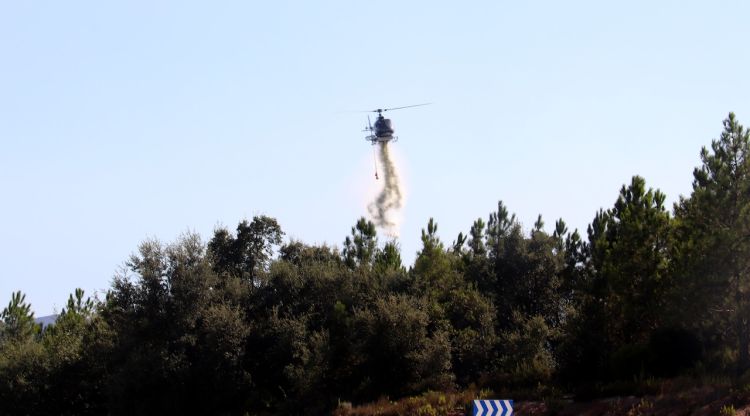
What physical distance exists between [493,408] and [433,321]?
25588 mm

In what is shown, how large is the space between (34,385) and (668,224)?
40.6 m

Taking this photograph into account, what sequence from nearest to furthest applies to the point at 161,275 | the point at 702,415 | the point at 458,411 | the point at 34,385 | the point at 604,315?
the point at 702,415 → the point at 458,411 → the point at 604,315 → the point at 161,275 → the point at 34,385

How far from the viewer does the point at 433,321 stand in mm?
51812

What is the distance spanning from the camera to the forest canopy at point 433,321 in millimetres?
40125

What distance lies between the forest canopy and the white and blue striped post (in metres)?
15.4

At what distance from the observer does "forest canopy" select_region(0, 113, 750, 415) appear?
132 ft

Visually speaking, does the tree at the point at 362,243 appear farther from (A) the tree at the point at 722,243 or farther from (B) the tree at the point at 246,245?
(A) the tree at the point at 722,243

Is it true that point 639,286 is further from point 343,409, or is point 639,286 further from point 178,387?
point 178,387

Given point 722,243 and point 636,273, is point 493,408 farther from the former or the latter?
point 636,273

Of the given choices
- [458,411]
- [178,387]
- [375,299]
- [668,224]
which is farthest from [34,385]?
[668,224]

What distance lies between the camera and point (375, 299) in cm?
5388

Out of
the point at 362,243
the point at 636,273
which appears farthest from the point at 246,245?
the point at 636,273

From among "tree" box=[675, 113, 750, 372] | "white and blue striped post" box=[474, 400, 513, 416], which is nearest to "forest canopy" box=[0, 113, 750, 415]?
"tree" box=[675, 113, 750, 372]

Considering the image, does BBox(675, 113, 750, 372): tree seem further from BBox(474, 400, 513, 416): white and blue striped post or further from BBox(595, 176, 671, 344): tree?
BBox(474, 400, 513, 416): white and blue striped post
